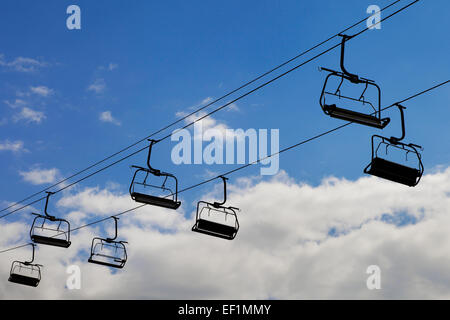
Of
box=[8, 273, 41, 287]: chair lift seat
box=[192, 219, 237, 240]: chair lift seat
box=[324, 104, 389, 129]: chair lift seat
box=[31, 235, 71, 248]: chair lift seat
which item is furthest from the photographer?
box=[8, 273, 41, 287]: chair lift seat

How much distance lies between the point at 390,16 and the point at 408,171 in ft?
8.04

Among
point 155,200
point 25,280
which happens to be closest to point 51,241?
point 25,280

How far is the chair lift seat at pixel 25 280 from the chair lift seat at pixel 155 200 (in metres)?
9.35

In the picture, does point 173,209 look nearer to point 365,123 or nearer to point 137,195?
point 137,195

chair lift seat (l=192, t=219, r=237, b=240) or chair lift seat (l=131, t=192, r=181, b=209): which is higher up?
chair lift seat (l=131, t=192, r=181, b=209)

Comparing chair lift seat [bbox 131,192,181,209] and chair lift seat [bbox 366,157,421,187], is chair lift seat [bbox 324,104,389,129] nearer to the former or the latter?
chair lift seat [bbox 366,157,421,187]

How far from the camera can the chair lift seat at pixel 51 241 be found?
16.8 metres

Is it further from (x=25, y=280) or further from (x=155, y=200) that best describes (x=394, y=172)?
(x=25, y=280)

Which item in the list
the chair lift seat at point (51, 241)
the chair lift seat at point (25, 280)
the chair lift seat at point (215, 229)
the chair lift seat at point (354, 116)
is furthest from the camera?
the chair lift seat at point (25, 280)

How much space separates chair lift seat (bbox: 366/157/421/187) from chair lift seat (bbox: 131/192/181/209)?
460 cm

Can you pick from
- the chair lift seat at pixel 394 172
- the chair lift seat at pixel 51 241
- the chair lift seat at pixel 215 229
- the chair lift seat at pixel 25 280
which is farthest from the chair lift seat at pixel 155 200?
the chair lift seat at pixel 25 280

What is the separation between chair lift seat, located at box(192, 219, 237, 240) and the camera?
1235 cm

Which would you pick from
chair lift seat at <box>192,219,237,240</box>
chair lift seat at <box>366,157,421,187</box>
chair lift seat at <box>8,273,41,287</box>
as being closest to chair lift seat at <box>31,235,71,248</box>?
chair lift seat at <box>8,273,41,287</box>

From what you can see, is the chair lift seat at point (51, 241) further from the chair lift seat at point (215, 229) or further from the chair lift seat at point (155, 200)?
the chair lift seat at point (215, 229)
